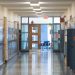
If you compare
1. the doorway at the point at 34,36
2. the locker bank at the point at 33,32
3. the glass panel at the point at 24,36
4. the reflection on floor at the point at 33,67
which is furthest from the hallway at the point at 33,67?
the doorway at the point at 34,36

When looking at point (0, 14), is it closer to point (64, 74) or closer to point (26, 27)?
point (64, 74)

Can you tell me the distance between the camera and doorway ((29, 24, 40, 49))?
29.2 meters

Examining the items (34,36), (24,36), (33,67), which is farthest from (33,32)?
(33,67)

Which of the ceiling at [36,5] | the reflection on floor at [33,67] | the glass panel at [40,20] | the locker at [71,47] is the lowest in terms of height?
the reflection on floor at [33,67]

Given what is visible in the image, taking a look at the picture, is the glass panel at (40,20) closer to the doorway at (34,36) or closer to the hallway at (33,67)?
the doorway at (34,36)

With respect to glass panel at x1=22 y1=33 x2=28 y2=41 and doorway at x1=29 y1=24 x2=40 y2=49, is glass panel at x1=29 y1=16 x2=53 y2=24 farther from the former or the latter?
glass panel at x1=22 y1=33 x2=28 y2=41

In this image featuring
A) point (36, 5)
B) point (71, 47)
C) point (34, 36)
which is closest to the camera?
point (71, 47)

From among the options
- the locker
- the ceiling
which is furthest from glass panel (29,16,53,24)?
the locker

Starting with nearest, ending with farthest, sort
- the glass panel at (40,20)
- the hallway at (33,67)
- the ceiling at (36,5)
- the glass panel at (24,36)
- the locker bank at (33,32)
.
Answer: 1. the hallway at (33,67)
2. the ceiling at (36,5)
3. the locker bank at (33,32)
4. the glass panel at (24,36)
5. the glass panel at (40,20)

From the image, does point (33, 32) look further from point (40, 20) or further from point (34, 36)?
point (40, 20)

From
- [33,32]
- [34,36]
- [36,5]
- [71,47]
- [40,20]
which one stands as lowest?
[71,47]

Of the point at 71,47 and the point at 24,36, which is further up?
the point at 24,36

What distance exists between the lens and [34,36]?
1161 inches

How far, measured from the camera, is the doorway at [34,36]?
1149 inches
